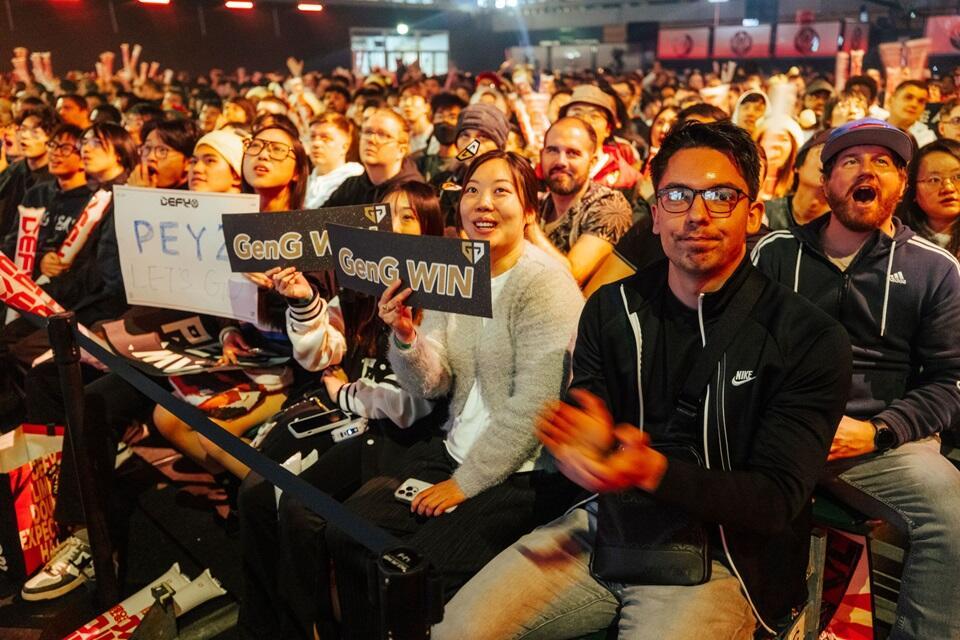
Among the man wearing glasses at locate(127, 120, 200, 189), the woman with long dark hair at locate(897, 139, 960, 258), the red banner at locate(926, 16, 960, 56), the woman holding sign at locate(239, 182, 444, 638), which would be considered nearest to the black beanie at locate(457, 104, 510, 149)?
the man wearing glasses at locate(127, 120, 200, 189)

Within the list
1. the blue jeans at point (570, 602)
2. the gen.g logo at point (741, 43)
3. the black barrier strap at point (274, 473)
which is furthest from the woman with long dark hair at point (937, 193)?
the gen.g logo at point (741, 43)

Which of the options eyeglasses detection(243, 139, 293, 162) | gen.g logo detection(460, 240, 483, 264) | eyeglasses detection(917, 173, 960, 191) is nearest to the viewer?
gen.g logo detection(460, 240, 483, 264)

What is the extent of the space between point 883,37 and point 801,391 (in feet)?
83.2

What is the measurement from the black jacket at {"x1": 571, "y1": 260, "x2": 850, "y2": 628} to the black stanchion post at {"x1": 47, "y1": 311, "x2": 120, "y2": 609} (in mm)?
1990

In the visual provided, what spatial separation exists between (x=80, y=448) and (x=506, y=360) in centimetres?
169

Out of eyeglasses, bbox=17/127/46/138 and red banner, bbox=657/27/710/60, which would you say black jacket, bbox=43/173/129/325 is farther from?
red banner, bbox=657/27/710/60

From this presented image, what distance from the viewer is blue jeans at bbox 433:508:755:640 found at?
6.60ft

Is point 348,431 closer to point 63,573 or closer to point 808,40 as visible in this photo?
point 63,573

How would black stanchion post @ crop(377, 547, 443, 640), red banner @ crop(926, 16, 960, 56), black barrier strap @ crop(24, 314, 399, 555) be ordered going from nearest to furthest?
black stanchion post @ crop(377, 547, 443, 640), black barrier strap @ crop(24, 314, 399, 555), red banner @ crop(926, 16, 960, 56)

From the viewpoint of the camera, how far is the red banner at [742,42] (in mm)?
25531

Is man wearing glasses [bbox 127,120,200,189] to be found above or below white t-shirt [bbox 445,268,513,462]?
above

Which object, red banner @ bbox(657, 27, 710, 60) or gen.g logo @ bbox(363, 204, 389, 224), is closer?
gen.g logo @ bbox(363, 204, 389, 224)

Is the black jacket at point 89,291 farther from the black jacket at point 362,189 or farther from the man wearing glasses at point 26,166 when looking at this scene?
the man wearing glasses at point 26,166

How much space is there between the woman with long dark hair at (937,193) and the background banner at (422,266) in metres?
2.35
